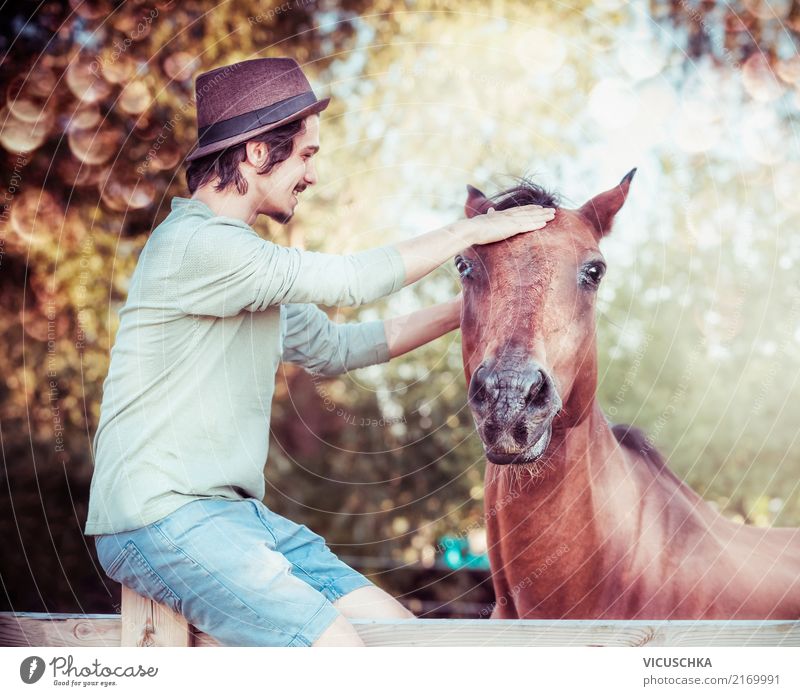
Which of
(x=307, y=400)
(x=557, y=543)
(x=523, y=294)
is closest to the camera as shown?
(x=523, y=294)

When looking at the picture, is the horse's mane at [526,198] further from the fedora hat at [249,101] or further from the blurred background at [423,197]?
the blurred background at [423,197]

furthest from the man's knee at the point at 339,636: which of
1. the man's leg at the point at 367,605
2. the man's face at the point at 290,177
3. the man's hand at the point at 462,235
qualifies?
the man's face at the point at 290,177

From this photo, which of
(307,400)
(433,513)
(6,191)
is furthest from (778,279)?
(6,191)

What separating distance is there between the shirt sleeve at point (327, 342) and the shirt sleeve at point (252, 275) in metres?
0.62

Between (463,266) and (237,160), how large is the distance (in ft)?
2.38

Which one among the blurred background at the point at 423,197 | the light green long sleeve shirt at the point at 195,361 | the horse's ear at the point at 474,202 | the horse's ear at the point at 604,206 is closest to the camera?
the light green long sleeve shirt at the point at 195,361

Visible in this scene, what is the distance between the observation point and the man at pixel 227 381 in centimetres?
198

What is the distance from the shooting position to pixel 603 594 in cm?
248

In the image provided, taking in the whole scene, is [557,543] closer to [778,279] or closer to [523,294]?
[523,294]

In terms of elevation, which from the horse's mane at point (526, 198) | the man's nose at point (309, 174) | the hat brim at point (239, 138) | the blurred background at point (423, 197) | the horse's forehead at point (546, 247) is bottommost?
the blurred background at point (423, 197)

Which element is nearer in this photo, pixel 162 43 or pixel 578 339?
pixel 578 339

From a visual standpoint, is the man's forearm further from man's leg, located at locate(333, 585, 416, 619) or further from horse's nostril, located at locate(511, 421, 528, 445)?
man's leg, located at locate(333, 585, 416, 619)

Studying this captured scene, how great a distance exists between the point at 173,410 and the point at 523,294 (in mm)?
978

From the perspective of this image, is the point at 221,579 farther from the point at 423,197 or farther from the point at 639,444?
the point at 423,197
